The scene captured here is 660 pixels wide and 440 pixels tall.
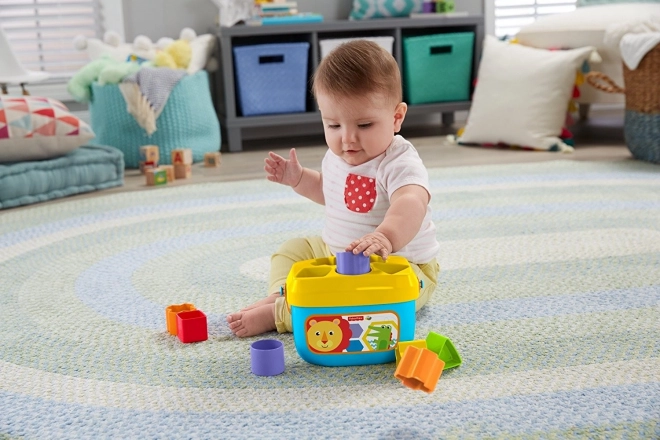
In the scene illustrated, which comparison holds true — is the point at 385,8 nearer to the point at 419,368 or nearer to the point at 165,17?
the point at 165,17

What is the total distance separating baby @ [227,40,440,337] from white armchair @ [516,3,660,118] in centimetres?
171

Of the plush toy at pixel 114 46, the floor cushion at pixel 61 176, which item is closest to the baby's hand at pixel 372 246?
the floor cushion at pixel 61 176

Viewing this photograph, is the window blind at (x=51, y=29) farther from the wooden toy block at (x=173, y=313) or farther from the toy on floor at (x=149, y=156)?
the wooden toy block at (x=173, y=313)

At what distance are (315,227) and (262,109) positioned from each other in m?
1.30

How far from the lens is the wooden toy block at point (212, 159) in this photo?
2.62 metres

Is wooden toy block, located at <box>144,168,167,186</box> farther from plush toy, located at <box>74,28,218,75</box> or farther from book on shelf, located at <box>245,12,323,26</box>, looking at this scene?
book on shelf, located at <box>245,12,323,26</box>

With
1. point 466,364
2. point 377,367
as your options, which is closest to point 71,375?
point 377,367

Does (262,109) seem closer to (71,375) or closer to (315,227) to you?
(315,227)

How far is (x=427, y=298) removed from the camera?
1.20 meters

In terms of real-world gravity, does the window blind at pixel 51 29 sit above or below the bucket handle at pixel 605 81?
above

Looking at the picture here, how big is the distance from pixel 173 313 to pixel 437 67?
2171mm

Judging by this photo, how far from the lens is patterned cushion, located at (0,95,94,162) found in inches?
82.3

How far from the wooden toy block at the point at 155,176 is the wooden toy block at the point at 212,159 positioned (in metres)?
0.29

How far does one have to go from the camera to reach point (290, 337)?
1103 millimetres
